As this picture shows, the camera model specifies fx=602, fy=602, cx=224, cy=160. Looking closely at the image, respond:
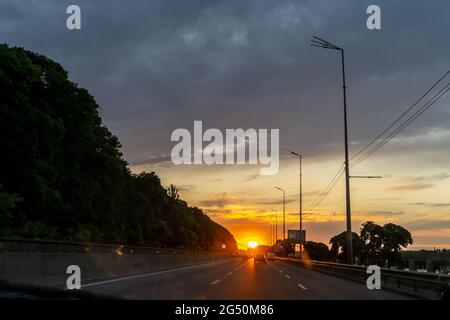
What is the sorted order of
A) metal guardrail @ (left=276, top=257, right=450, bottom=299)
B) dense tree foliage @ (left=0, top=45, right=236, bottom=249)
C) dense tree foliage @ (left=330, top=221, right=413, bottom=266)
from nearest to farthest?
metal guardrail @ (left=276, top=257, right=450, bottom=299)
dense tree foliage @ (left=0, top=45, right=236, bottom=249)
dense tree foliage @ (left=330, top=221, right=413, bottom=266)

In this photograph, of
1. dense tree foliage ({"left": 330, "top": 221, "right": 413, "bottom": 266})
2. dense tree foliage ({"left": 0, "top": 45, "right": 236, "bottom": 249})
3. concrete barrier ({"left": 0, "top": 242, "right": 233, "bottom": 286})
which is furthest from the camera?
dense tree foliage ({"left": 330, "top": 221, "right": 413, "bottom": 266})

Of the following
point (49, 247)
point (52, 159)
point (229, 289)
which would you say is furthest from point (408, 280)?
point (52, 159)

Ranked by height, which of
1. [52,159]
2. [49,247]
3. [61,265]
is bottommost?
[61,265]

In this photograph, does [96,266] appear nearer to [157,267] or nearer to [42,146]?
[157,267]

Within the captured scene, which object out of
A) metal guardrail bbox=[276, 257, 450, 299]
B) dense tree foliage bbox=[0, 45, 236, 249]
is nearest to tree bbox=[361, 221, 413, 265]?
dense tree foliage bbox=[0, 45, 236, 249]

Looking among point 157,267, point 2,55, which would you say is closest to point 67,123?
point 2,55

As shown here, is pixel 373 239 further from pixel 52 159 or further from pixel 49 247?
pixel 49 247

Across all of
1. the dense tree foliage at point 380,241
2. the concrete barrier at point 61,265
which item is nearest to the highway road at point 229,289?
the concrete barrier at point 61,265

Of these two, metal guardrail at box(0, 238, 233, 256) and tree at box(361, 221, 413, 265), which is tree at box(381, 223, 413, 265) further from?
metal guardrail at box(0, 238, 233, 256)

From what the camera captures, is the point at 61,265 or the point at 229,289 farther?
the point at 61,265

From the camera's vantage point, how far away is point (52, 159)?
46.6 m

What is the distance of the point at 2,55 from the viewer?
38.5 meters

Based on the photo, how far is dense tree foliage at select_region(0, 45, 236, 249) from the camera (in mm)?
40125

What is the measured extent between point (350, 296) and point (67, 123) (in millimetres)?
37795
